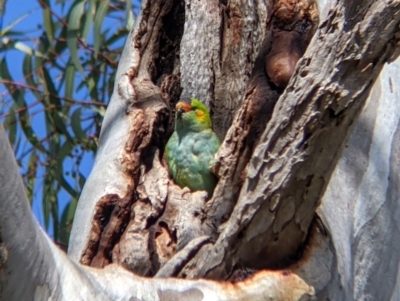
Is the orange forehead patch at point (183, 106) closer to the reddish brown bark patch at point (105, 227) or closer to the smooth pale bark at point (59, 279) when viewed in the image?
the reddish brown bark patch at point (105, 227)

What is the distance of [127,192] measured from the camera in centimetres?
217

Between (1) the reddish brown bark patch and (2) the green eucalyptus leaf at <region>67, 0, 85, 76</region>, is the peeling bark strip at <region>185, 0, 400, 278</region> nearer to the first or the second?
(1) the reddish brown bark patch

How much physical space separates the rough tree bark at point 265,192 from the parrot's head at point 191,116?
0.20 feet

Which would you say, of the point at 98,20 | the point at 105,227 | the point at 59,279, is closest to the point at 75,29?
the point at 98,20

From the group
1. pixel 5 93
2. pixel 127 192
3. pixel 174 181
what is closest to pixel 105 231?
pixel 127 192

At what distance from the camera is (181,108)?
2557 mm

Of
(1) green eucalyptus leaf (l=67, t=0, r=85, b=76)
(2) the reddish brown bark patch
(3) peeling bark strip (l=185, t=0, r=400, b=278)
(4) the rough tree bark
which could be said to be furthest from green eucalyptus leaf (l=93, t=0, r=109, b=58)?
(3) peeling bark strip (l=185, t=0, r=400, b=278)

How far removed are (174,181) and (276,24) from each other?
0.62 meters

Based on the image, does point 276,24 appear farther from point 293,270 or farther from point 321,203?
point 293,270

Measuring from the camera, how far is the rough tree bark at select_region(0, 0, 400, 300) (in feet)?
5.06

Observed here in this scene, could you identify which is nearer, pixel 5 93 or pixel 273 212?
pixel 273 212

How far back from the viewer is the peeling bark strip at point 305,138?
5.08 feet

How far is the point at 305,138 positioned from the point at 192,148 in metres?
1.02

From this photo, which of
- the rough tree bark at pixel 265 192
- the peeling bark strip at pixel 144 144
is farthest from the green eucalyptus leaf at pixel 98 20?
the rough tree bark at pixel 265 192
